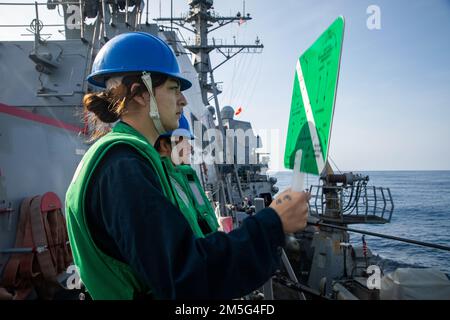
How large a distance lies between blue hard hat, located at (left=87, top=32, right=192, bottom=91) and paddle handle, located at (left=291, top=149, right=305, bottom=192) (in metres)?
0.70

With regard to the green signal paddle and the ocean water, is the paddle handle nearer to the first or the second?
the green signal paddle

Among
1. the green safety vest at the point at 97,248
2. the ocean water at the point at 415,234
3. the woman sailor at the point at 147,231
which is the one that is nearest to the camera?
the woman sailor at the point at 147,231

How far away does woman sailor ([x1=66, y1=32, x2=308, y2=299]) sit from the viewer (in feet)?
2.92

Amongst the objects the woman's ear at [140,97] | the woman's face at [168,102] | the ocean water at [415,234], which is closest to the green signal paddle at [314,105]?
the woman's face at [168,102]

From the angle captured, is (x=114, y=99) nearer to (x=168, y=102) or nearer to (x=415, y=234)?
(x=168, y=102)

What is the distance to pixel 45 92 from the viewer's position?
7.04 m

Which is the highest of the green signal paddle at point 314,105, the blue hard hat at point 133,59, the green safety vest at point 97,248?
the blue hard hat at point 133,59

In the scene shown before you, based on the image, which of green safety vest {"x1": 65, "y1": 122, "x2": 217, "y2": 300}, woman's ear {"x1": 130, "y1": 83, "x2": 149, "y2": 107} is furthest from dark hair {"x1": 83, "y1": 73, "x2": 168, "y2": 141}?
green safety vest {"x1": 65, "y1": 122, "x2": 217, "y2": 300}

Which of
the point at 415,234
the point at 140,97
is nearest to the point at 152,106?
the point at 140,97

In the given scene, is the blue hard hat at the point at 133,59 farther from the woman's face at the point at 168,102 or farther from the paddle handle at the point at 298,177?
the paddle handle at the point at 298,177

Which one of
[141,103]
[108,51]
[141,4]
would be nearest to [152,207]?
[141,103]

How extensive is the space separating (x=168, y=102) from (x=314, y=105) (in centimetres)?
65

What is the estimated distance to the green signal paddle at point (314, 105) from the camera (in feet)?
3.66
